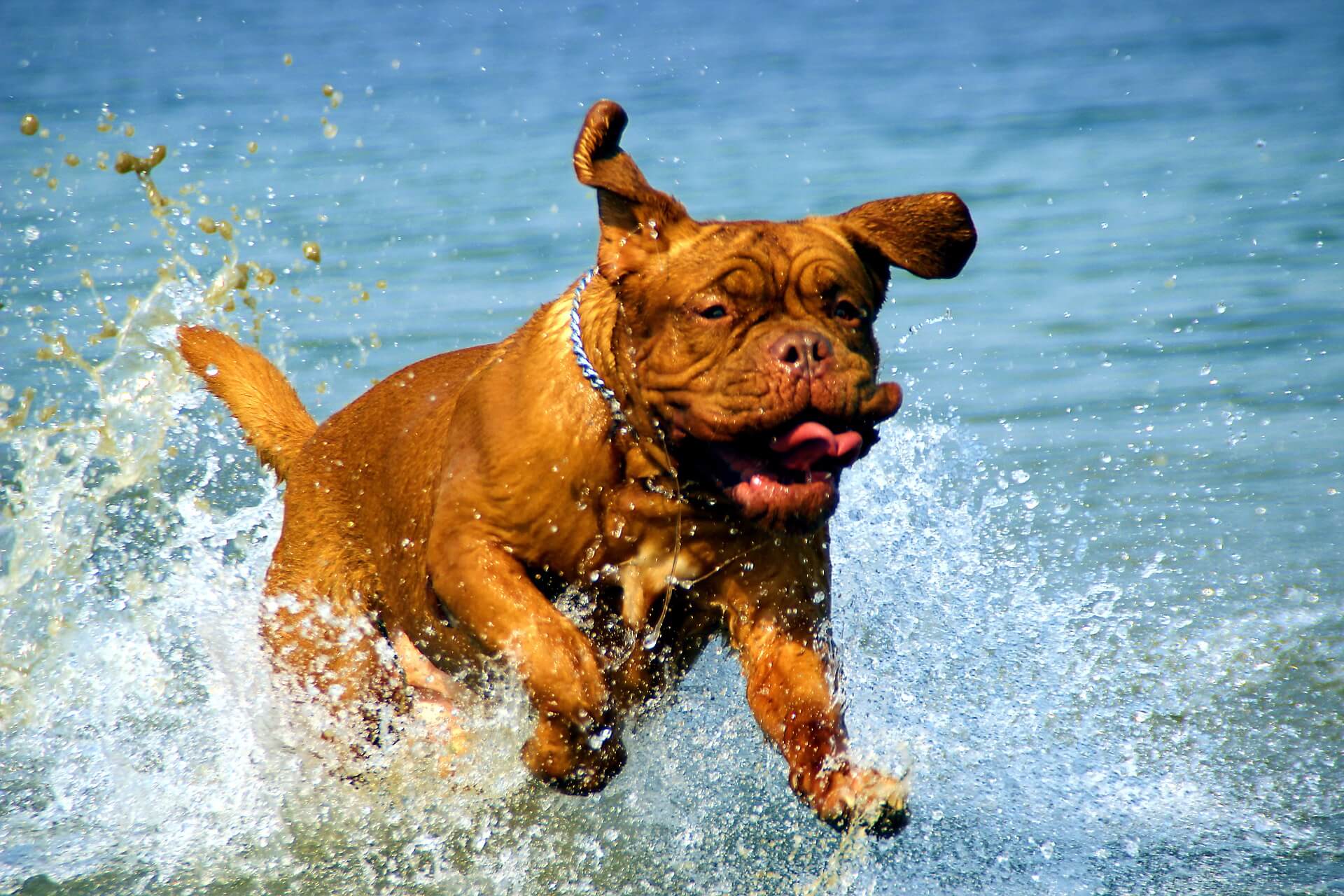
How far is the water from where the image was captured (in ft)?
14.9

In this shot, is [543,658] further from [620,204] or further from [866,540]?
[866,540]

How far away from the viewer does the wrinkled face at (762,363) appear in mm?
3438

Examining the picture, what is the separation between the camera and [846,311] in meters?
3.72

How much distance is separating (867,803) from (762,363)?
1.10m

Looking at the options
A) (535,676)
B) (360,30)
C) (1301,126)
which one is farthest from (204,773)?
(360,30)

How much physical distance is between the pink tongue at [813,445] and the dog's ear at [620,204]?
0.61m

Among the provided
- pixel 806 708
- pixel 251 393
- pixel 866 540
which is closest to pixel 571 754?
pixel 806 708

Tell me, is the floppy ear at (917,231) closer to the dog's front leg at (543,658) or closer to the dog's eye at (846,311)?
the dog's eye at (846,311)

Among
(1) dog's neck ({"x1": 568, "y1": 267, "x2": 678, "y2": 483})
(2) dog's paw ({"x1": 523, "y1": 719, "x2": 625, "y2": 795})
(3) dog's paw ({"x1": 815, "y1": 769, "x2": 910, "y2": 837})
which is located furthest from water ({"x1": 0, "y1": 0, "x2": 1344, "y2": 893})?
(1) dog's neck ({"x1": 568, "y1": 267, "x2": 678, "y2": 483})

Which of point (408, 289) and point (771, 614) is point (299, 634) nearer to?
point (771, 614)

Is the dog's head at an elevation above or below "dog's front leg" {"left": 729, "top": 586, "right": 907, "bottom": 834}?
above

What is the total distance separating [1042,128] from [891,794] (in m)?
15.8

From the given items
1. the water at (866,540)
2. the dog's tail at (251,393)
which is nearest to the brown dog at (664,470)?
the water at (866,540)

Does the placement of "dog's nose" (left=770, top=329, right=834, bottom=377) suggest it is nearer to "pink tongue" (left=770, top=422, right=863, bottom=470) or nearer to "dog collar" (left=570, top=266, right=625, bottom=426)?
"pink tongue" (left=770, top=422, right=863, bottom=470)
